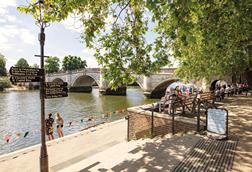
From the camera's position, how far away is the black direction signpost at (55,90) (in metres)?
5.95

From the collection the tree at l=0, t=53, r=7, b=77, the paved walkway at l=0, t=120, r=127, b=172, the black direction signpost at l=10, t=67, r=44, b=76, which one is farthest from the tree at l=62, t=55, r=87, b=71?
the black direction signpost at l=10, t=67, r=44, b=76

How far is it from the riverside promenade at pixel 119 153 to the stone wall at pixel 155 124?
0.59 metres

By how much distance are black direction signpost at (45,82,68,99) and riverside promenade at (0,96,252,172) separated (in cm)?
218

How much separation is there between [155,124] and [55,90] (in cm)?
513

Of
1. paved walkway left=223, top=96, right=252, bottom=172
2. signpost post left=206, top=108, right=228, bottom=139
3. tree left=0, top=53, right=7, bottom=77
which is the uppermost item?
tree left=0, top=53, right=7, bottom=77

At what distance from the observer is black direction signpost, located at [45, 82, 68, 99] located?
5.95 meters

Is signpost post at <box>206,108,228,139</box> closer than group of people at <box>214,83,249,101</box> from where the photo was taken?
Yes

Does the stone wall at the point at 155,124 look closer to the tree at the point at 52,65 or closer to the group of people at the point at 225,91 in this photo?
the group of people at the point at 225,91

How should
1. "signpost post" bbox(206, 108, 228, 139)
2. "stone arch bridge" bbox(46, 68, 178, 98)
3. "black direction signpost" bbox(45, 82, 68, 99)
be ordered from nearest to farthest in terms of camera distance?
"black direction signpost" bbox(45, 82, 68, 99) < "signpost post" bbox(206, 108, 228, 139) < "stone arch bridge" bbox(46, 68, 178, 98)

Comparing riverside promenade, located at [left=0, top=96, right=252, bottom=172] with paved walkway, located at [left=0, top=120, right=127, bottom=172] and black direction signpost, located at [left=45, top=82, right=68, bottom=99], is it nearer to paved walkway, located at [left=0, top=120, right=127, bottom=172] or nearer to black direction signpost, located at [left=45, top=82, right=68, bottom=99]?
paved walkway, located at [left=0, top=120, right=127, bottom=172]

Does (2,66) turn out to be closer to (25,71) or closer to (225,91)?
(225,91)

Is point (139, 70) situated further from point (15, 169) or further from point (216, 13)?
point (15, 169)

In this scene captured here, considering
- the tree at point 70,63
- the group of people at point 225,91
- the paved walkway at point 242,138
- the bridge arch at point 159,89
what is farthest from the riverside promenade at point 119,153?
the tree at point 70,63

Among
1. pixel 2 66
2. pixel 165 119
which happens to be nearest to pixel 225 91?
pixel 165 119
